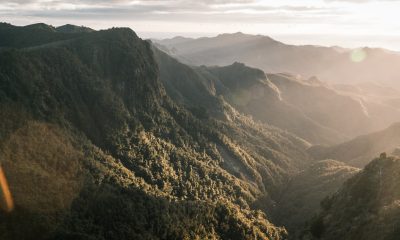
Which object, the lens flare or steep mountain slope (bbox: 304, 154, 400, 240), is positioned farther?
the lens flare

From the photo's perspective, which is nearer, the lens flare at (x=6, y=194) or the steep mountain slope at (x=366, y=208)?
the steep mountain slope at (x=366, y=208)

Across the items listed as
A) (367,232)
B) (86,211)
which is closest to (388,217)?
(367,232)

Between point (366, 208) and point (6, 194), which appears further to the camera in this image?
point (6, 194)

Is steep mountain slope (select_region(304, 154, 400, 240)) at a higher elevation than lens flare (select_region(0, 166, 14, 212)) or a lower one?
higher

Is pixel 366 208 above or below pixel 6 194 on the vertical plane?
above

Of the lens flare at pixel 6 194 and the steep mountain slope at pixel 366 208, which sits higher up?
the steep mountain slope at pixel 366 208
